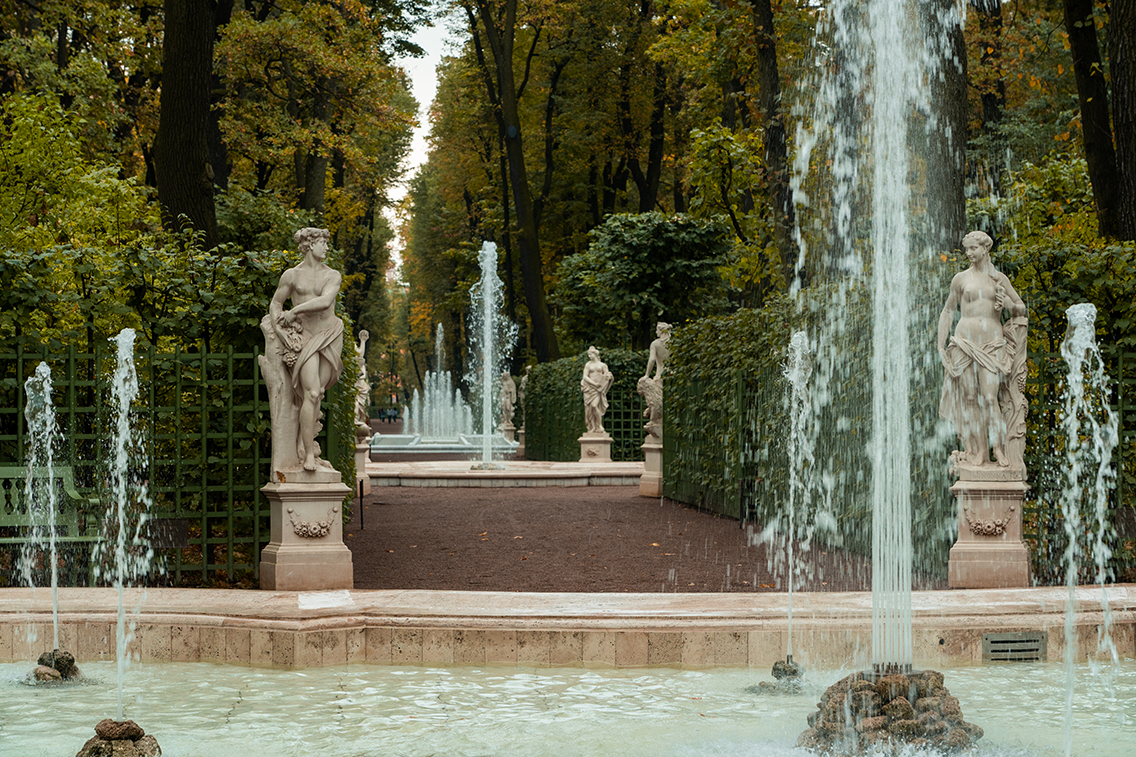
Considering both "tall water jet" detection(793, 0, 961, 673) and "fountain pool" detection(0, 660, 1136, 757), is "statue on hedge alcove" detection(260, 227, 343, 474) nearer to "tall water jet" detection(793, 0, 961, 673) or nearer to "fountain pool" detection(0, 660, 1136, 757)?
"fountain pool" detection(0, 660, 1136, 757)

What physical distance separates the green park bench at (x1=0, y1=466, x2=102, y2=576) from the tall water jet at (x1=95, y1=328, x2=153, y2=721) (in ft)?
0.44

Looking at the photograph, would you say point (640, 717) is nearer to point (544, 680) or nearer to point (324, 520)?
point (544, 680)

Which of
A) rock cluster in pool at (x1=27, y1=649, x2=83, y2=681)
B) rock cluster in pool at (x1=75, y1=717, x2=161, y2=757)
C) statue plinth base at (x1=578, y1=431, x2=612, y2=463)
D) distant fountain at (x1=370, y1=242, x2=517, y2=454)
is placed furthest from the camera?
distant fountain at (x1=370, y1=242, x2=517, y2=454)

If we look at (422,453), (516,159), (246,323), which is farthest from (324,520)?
(422,453)

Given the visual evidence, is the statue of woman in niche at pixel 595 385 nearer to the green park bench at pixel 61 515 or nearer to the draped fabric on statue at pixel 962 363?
the draped fabric on statue at pixel 962 363

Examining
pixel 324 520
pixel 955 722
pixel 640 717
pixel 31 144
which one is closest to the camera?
pixel 955 722

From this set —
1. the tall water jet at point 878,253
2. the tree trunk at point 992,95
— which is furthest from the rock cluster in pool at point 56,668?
the tree trunk at point 992,95

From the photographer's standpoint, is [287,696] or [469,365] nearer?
[287,696]

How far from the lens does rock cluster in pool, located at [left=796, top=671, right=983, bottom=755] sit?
17.3 ft

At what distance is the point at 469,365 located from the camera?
185ft

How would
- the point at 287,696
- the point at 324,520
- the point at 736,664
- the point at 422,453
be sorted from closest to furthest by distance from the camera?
the point at 287,696 < the point at 736,664 < the point at 324,520 < the point at 422,453

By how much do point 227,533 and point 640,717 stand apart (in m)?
5.02

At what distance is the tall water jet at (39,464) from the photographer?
9.38 metres

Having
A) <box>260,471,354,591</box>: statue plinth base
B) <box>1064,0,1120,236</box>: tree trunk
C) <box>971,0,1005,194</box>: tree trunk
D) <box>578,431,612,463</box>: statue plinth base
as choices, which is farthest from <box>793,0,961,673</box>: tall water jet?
<box>578,431,612,463</box>: statue plinth base
